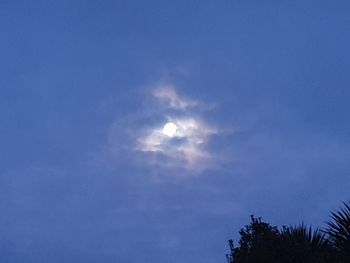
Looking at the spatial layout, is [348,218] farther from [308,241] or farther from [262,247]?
[262,247]

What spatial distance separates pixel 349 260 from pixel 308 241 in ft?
4.20

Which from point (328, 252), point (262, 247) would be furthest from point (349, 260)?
point (262, 247)

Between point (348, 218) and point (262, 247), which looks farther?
point (348, 218)

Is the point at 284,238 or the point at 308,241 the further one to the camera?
the point at 308,241

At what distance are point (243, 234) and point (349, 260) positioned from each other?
2641mm

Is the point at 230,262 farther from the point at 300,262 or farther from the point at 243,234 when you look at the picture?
the point at 300,262

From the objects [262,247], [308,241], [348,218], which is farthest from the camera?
[348,218]

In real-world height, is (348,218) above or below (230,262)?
above

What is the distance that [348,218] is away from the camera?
18.8m

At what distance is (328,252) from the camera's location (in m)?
17.2

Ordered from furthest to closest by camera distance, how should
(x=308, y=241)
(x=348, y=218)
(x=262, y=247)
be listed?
(x=348, y=218), (x=308, y=241), (x=262, y=247)

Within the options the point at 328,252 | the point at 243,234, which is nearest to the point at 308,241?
the point at 328,252

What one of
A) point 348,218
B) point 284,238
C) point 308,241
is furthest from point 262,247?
point 348,218

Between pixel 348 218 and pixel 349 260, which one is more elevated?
pixel 348 218
